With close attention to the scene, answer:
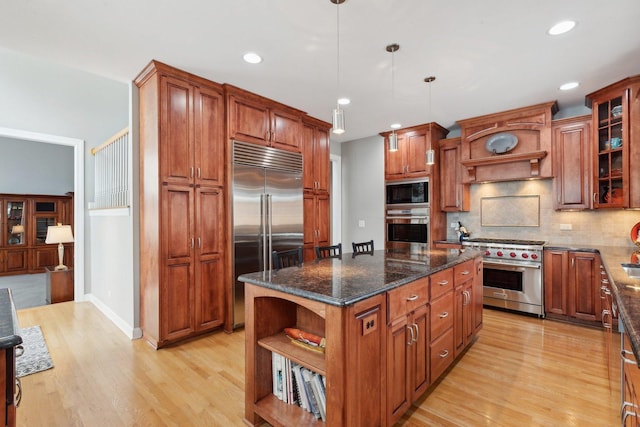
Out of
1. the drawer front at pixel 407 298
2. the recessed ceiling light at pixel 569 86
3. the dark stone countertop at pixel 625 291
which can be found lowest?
the drawer front at pixel 407 298

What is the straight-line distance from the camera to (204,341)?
10.3 feet

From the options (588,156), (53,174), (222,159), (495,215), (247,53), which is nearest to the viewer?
(247,53)

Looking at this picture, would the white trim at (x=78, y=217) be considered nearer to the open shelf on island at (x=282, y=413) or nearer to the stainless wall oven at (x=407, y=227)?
the open shelf on island at (x=282, y=413)

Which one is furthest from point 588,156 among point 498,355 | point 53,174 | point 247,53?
point 53,174

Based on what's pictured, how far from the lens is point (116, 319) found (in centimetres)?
359

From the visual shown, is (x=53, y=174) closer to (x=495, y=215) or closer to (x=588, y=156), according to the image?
(x=495, y=215)

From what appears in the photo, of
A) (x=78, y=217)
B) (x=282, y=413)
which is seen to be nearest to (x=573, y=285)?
(x=282, y=413)

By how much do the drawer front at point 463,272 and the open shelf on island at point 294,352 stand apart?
1378 mm

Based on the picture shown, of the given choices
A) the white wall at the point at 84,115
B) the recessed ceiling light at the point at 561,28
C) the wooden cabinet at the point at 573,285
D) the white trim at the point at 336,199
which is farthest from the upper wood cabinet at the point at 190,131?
the wooden cabinet at the point at 573,285

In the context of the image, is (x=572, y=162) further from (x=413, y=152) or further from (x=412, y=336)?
(x=412, y=336)

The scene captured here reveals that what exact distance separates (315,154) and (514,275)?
123 inches

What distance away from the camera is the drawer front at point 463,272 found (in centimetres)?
249

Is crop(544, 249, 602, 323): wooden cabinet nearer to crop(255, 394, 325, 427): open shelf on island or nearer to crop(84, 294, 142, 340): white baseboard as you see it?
crop(255, 394, 325, 427): open shelf on island

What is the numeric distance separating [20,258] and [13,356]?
860 cm
